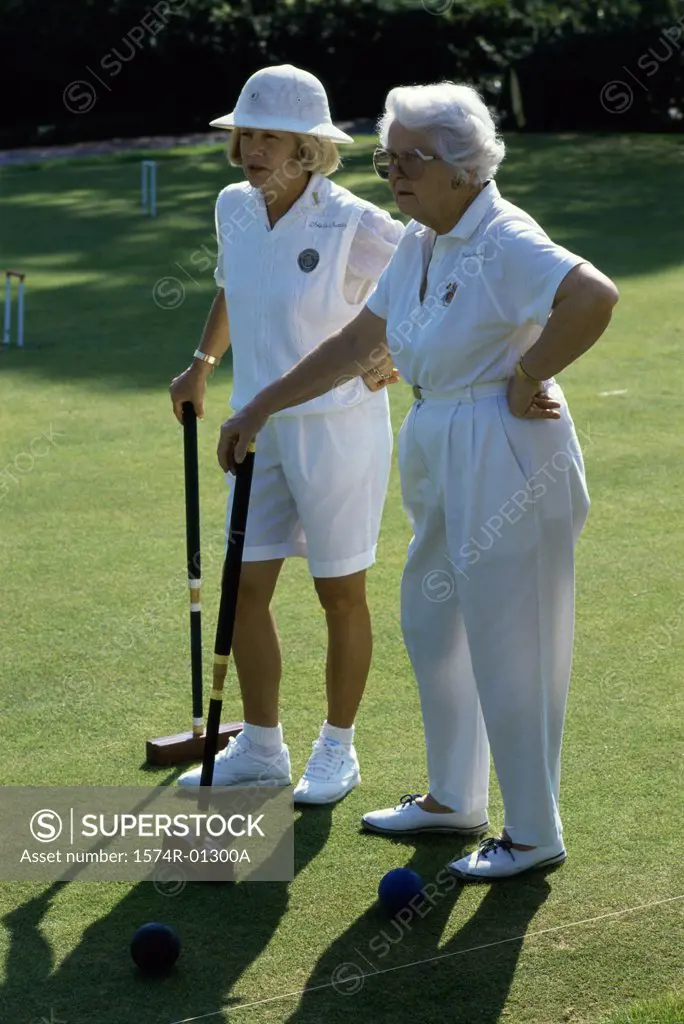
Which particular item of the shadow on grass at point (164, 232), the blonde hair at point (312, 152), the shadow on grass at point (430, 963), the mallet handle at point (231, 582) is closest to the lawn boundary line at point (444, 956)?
the shadow on grass at point (430, 963)

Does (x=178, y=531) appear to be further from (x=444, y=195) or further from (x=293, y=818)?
(x=444, y=195)

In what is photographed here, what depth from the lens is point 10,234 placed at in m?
16.8

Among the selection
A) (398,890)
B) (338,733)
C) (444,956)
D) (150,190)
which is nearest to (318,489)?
(338,733)

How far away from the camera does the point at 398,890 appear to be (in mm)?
4172

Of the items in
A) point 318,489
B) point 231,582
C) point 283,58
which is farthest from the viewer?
point 283,58

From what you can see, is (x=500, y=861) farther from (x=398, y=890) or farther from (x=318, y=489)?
(x=318, y=489)

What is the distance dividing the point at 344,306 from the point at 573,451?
3.21 feet

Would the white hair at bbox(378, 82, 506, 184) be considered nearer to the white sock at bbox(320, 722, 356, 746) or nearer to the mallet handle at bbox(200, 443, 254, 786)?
the mallet handle at bbox(200, 443, 254, 786)

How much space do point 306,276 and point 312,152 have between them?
1.18 ft

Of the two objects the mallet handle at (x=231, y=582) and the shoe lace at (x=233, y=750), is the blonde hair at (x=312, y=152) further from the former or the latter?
the shoe lace at (x=233, y=750)

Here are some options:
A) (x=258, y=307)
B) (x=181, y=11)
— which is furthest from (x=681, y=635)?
(x=181, y=11)

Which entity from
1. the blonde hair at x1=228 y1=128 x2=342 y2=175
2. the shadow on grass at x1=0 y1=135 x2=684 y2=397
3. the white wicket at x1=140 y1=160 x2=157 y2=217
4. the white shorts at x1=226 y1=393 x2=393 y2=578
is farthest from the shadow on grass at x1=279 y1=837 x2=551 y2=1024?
the white wicket at x1=140 y1=160 x2=157 y2=217

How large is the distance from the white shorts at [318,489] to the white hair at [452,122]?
1.06 m

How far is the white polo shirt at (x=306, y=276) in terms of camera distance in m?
4.75
